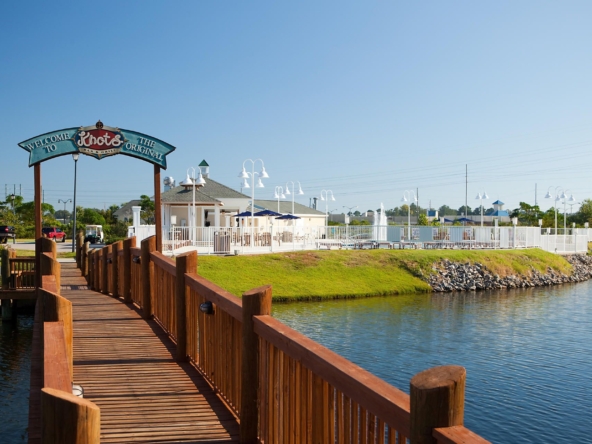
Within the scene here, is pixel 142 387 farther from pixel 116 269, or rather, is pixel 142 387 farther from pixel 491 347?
pixel 491 347

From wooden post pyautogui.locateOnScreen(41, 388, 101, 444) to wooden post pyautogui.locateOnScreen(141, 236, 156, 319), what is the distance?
784 cm

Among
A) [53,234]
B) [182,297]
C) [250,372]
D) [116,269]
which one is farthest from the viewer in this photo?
[53,234]

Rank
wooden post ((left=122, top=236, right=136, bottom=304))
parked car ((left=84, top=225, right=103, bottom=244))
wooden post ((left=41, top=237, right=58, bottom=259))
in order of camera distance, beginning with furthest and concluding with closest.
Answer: parked car ((left=84, top=225, right=103, bottom=244)) → wooden post ((left=41, top=237, right=58, bottom=259)) → wooden post ((left=122, top=236, right=136, bottom=304))

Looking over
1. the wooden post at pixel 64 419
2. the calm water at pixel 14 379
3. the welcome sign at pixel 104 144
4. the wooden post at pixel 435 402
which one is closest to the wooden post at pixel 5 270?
the calm water at pixel 14 379

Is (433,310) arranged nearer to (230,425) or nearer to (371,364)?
(371,364)

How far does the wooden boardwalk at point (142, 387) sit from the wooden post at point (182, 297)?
21cm

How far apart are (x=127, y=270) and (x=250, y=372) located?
7904mm

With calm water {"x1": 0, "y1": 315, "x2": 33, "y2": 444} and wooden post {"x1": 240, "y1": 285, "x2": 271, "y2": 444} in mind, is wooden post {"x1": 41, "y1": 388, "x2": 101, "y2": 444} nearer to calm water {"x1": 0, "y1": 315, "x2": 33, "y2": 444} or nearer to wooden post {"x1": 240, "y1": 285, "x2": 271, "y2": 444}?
wooden post {"x1": 240, "y1": 285, "x2": 271, "y2": 444}

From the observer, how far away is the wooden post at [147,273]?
10.0 meters

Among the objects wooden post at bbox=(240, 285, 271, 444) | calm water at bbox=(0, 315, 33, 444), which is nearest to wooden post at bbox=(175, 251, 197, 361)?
wooden post at bbox=(240, 285, 271, 444)

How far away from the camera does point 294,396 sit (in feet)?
14.0

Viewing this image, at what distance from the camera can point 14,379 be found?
13.0 meters

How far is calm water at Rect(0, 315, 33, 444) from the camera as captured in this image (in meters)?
9.55

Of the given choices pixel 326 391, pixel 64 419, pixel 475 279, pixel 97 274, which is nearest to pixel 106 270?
pixel 97 274
